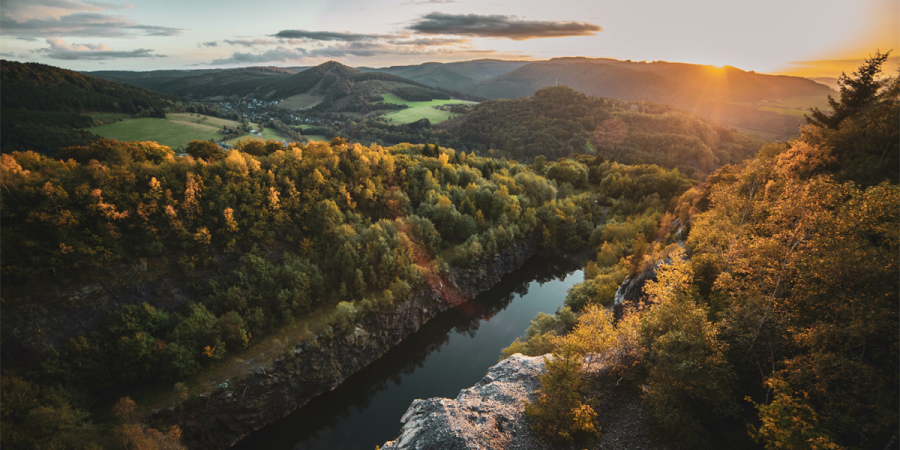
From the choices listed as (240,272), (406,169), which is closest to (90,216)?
(240,272)

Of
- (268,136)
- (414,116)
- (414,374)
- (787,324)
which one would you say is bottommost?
(414,374)

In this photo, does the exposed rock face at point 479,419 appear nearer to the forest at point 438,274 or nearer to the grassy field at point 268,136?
the forest at point 438,274

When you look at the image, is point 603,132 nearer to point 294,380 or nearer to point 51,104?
point 294,380

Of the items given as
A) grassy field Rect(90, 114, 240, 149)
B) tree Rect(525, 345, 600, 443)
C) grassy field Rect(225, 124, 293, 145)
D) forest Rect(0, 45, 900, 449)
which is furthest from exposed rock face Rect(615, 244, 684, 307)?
grassy field Rect(225, 124, 293, 145)

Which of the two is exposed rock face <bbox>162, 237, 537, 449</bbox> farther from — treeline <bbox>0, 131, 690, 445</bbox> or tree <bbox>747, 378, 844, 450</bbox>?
tree <bbox>747, 378, 844, 450</bbox>

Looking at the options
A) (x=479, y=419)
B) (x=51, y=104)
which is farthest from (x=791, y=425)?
(x=51, y=104)

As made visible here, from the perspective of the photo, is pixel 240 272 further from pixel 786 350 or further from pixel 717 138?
pixel 717 138
